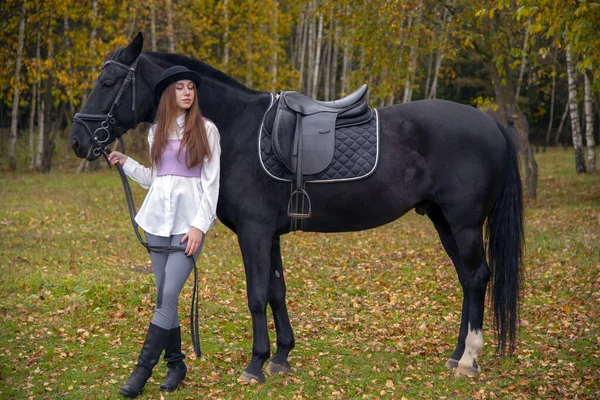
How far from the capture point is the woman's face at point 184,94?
4.62 m

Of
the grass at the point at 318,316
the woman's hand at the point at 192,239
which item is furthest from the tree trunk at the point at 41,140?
the woman's hand at the point at 192,239

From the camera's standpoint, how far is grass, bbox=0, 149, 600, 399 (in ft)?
16.7

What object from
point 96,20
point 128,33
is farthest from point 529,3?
point 128,33

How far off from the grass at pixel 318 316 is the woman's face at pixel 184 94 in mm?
2086

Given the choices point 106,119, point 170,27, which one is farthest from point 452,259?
point 170,27

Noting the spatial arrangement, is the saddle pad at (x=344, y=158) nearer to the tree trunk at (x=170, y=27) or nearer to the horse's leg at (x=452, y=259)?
the horse's leg at (x=452, y=259)

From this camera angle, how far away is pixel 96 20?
20781 mm

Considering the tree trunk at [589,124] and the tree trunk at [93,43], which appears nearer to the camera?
the tree trunk at [589,124]

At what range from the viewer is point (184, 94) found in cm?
463

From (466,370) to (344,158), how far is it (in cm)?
191

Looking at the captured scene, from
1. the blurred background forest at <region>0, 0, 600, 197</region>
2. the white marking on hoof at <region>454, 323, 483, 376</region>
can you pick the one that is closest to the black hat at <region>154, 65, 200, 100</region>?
the white marking on hoof at <region>454, 323, 483, 376</region>

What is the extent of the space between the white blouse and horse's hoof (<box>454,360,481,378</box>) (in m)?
2.27

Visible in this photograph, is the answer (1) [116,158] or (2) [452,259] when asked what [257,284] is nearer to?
(1) [116,158]

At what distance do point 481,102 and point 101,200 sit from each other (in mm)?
9147
